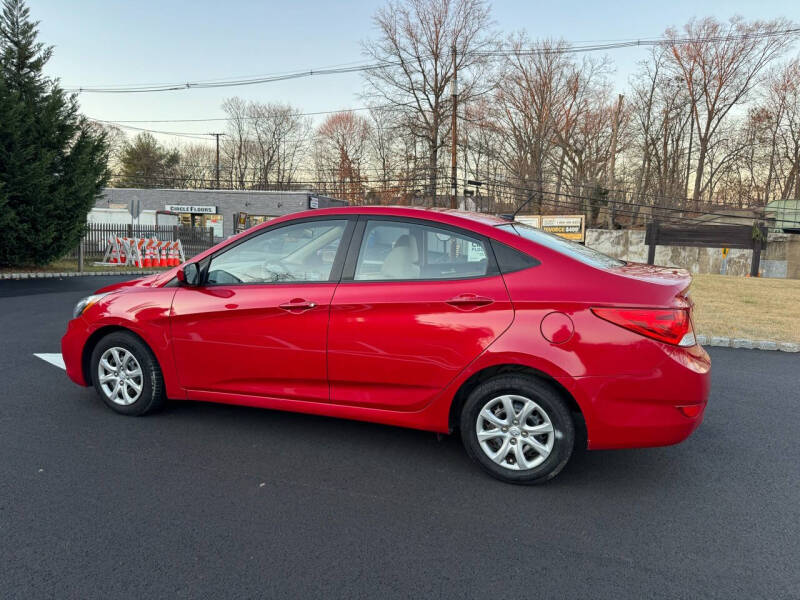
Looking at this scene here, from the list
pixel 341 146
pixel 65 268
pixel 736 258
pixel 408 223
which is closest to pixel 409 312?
pixel 408 223

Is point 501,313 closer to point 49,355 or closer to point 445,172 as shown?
point 49,355

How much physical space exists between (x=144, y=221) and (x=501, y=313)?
129ft

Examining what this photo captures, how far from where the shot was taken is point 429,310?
3508 mm

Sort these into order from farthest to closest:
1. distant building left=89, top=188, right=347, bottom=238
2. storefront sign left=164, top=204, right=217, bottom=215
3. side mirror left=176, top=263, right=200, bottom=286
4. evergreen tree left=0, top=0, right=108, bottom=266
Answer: storefront sign left=164, top=204, right=217, bottom=215
distant building left=89, top=188, right=347, bottom=238
evergreen tree left=0, top=0, right=108, bottom=266
side mirror left=176, top=263, right=200, bottom=286

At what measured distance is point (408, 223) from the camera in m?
3.85

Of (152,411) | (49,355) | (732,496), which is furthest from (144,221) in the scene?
(732,496)

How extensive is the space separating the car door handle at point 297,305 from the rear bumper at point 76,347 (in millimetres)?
1883

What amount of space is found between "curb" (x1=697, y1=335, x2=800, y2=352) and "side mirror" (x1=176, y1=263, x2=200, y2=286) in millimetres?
7001

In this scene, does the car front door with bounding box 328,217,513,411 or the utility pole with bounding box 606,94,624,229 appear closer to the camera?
the car front door with bounding box 328,217,513,411

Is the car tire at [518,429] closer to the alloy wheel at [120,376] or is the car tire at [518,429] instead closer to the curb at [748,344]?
the alloy wheel at [120,376]

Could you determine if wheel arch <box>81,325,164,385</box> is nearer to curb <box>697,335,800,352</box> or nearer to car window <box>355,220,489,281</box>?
car window <box>355,220,489,281</box>

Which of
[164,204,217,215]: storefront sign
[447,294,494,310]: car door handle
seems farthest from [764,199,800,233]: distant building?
[164,204,217,215]: storefront sign

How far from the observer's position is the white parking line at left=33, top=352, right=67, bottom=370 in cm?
613

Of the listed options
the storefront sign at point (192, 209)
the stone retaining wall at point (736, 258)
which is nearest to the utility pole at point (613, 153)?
the stone retaining wall at point (736, 258)
